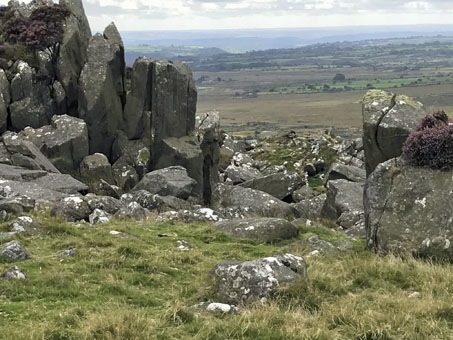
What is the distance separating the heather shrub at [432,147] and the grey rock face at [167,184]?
17901mm

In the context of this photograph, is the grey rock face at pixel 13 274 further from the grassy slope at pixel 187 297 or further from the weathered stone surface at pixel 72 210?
the weathered stone surface at pixel 72 210

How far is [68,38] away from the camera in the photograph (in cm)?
4341

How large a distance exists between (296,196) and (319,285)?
30576mm

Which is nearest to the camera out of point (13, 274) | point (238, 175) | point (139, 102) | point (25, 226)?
point (13, 274)

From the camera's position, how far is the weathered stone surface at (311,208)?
33.3 metres

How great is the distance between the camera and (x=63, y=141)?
38281mm

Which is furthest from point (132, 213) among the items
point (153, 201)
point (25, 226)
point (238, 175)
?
point (238, 175)

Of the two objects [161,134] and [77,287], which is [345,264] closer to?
[77,287]

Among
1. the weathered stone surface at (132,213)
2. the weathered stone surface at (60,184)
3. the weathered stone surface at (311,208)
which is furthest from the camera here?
the weathered stone surface at (311,208)

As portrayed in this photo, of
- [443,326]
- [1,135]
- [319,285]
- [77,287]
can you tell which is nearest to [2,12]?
[1,135]

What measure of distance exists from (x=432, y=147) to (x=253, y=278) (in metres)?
9.40

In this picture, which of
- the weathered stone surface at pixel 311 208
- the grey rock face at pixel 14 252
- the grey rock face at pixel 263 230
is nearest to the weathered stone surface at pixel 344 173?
the weathered stone surface at pixel 311 208

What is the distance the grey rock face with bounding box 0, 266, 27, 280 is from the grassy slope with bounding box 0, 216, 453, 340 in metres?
0.28

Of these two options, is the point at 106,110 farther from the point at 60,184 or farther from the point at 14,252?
the point at 14,252
